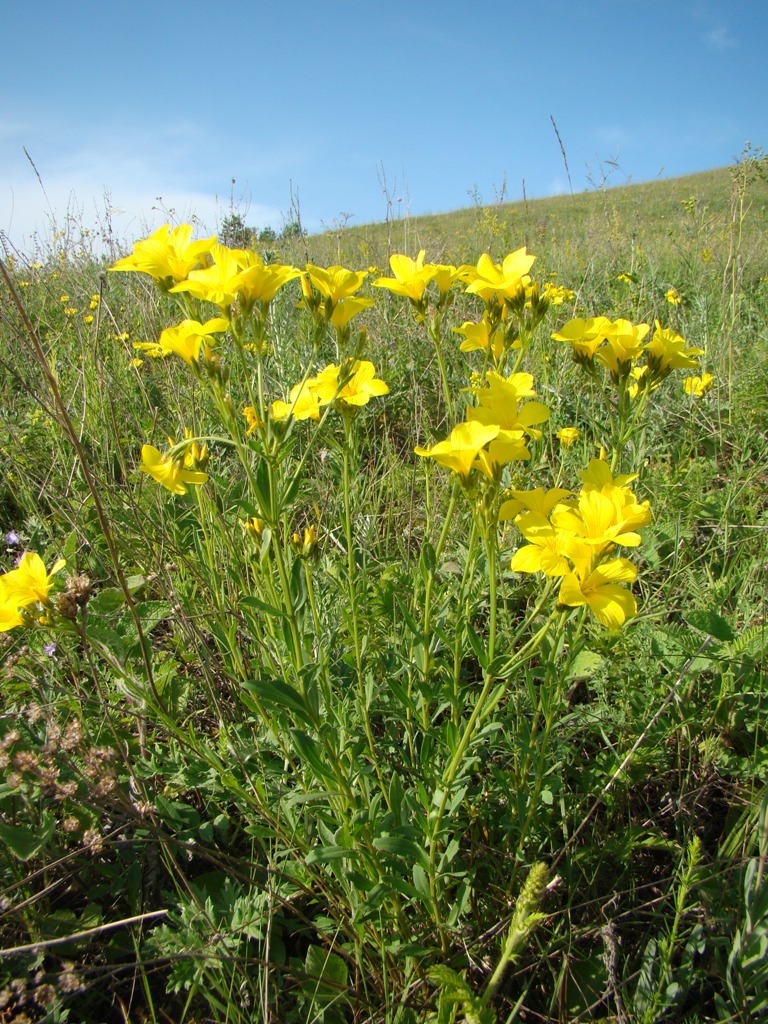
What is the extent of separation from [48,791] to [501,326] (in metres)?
1.48

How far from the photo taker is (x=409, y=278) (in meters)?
1.51

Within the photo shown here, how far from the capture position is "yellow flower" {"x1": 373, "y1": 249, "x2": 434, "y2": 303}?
148cm

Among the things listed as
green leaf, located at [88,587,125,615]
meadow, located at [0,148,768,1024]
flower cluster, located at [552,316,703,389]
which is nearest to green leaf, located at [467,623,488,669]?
meadow, located at [0,148,768,1024]

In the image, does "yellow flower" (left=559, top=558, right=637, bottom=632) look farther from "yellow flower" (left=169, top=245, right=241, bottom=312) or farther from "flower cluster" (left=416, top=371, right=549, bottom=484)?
"yellow flower" (left=169, top=245, right=241, bottom=312)

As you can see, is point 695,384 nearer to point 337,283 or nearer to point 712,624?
point 712,624

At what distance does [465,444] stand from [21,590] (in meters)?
0.95

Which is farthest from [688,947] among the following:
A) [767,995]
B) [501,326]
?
[501,326]

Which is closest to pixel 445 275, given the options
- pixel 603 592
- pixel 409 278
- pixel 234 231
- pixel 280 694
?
pixel 409 278

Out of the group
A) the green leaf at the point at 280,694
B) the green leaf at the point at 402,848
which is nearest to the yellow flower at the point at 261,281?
the green leaf at the point at 280,694

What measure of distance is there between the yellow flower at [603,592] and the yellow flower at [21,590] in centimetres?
103

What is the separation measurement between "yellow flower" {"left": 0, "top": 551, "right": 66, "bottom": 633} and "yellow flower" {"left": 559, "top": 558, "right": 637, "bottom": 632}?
40.6 inches

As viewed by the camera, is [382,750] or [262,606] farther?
[382,750]

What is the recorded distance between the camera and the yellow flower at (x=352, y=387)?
1382 millimetres

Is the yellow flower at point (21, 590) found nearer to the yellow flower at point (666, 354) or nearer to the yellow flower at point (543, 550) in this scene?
the yellow flower at point (543, 550)
